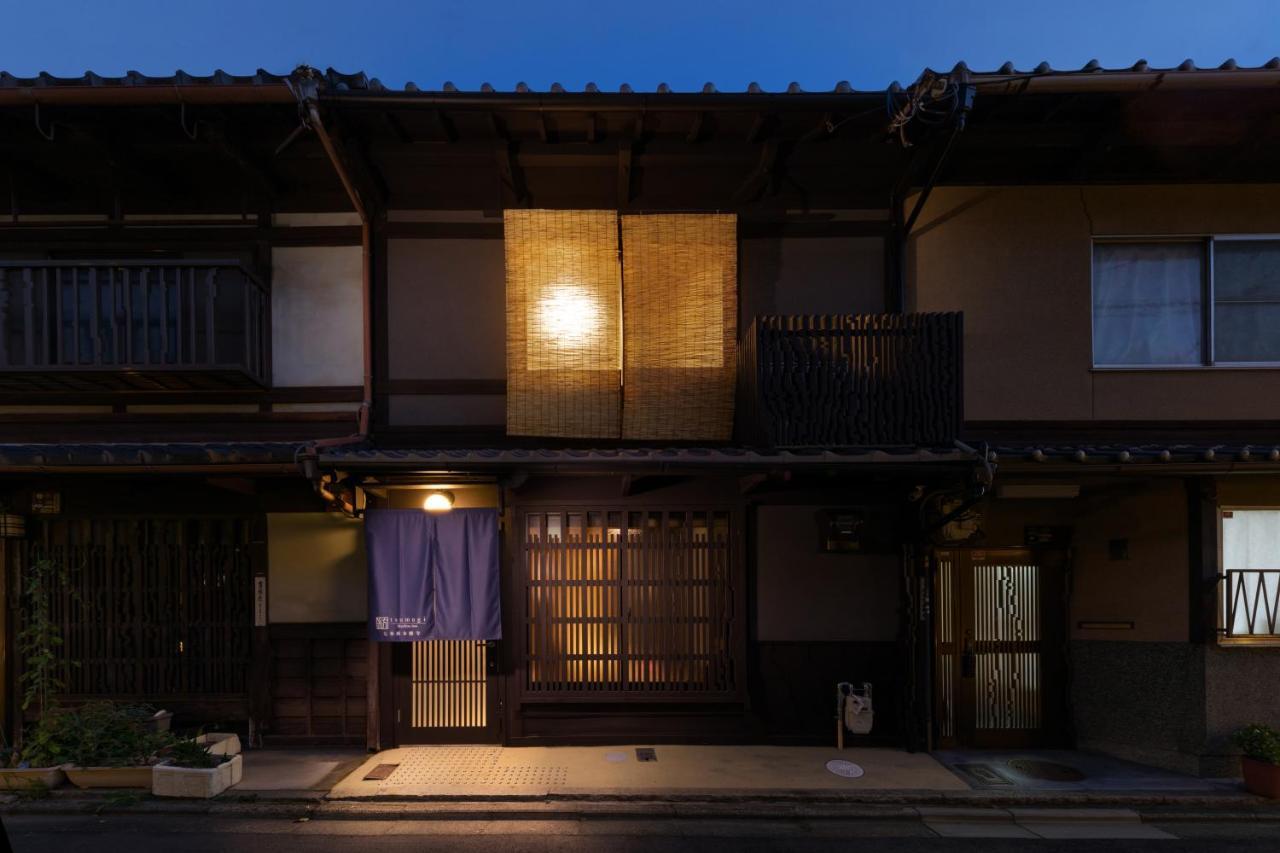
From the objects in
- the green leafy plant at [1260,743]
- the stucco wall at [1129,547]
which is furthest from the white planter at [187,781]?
the green leafy plant at [1260,743]

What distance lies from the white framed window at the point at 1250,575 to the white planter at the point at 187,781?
427 inches

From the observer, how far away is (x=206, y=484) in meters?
8.62

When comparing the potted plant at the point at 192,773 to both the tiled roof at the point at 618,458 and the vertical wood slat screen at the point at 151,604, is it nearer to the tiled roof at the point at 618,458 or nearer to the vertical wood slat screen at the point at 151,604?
the vertical wood slat screen at the point at 151,604

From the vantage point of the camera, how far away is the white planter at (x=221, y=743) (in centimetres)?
772

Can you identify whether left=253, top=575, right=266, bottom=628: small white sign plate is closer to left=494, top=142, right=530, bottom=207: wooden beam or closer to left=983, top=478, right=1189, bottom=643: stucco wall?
left=494, top=142, right=530, bottom=207: wooden beam

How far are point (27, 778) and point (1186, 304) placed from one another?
14244mm

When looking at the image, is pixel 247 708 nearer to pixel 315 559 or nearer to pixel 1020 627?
pixel 315 559

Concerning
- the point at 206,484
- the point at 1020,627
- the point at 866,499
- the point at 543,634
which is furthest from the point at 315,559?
the point at 1020,627

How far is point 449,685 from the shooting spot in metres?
8.73

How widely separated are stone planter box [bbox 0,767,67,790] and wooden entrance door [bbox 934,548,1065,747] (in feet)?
32.6

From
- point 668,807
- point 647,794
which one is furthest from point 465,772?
point 668,807

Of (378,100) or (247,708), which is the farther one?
(247,708)

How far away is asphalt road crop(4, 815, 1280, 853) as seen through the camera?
251 inches

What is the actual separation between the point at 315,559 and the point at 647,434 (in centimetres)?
442
